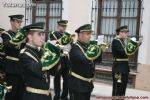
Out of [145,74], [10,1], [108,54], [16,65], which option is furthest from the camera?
[10,1]

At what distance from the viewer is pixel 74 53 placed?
5902mm

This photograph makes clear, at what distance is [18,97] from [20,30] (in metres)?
1.34

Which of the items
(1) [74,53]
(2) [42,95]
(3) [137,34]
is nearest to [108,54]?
(3) [137,34]

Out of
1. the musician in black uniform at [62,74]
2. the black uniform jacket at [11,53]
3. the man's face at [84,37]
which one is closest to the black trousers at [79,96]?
the man's face at [84,37]

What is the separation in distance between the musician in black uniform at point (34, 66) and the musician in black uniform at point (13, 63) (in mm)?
2185

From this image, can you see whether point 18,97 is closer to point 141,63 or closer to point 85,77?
point 85,77

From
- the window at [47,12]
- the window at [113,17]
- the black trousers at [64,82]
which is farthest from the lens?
the window at [47,12]

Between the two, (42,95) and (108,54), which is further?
(108,54)

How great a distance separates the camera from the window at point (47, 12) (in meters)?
12.5

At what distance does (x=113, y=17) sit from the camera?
36.5ft

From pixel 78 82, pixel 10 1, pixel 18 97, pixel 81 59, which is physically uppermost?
pixel 10 1

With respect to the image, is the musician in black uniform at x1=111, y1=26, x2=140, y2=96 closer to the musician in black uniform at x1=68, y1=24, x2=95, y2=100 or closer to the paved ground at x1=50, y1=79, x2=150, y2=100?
the paved ground at x1=50, y1=79, x2=150, y2=100

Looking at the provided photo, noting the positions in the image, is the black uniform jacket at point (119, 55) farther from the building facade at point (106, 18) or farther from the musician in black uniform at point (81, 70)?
the building facade at point (106, 18)

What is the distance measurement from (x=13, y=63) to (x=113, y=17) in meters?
4.82
